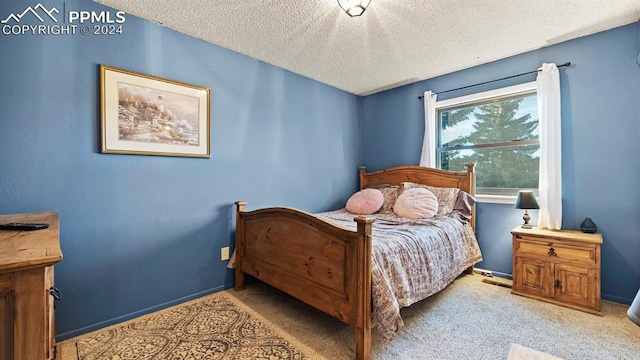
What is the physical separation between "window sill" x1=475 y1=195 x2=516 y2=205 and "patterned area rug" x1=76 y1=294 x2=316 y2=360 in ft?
8.14

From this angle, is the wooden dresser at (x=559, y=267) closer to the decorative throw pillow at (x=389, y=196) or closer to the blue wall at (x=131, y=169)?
the decorative throw pillow at (x=389, y=196)

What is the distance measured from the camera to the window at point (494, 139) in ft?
9.21

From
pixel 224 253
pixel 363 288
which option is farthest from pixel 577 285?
pixel 224 253

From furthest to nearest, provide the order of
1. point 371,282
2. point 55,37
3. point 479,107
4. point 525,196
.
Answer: point 479,107, point 525,196, point 55,37, point 371,282

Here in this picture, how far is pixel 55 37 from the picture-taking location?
1.81 metres

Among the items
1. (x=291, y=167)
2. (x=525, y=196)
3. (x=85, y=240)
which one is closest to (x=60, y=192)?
(x=85, y=240)

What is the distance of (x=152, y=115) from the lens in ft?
7.13

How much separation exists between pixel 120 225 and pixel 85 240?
0.21 meters

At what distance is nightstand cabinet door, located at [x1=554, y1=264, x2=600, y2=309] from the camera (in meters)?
2.10

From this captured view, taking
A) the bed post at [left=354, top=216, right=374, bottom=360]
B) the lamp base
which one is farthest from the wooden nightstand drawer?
the bed post at [left=354, top=216, right=374, bottom=360]

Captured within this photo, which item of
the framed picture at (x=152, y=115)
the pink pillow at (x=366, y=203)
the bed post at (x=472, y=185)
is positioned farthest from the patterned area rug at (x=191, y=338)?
the bed post at (x=472, y=185)

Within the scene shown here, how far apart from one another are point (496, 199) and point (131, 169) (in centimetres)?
346

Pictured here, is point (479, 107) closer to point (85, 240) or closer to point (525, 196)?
point (525, 196)

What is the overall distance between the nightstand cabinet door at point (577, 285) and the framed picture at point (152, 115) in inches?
126
